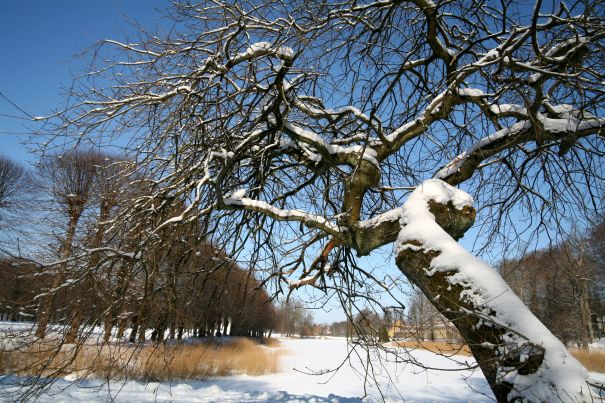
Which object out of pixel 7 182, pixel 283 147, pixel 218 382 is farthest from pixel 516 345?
pixel 7 182

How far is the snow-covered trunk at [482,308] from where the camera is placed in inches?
60.6

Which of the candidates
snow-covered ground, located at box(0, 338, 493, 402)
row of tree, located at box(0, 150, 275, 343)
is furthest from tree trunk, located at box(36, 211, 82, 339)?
snow-covered ground, located at box(0, 338, 493, 402)

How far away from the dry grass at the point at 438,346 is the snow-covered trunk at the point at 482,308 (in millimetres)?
78

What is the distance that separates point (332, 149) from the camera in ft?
10.4

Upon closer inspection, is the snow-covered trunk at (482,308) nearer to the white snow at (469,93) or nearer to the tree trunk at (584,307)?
the white snow at (469,93)

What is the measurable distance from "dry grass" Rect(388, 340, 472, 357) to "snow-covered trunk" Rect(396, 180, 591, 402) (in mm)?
78

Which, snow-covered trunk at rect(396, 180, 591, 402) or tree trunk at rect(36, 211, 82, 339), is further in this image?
tree trunk at rect(36, 211, 82, 339)

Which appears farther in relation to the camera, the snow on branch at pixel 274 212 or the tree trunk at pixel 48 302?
the snow on branch at pixel 274 212

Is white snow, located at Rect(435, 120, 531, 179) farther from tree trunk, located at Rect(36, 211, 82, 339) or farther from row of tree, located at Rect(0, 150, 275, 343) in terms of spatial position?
tree trunk, located at Rect(36, 211, 82, 339)

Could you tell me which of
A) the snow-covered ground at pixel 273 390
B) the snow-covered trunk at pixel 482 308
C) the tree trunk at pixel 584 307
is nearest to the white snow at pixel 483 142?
the snow-covered trunk at pixel 482 308

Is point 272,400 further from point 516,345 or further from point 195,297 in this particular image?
point 516,345

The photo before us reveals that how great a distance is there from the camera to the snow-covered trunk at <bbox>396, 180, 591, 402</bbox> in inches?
60.6

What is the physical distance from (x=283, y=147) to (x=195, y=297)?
1894 mm

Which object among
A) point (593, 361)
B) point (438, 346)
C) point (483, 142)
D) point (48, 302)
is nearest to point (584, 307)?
point (593, 361)
